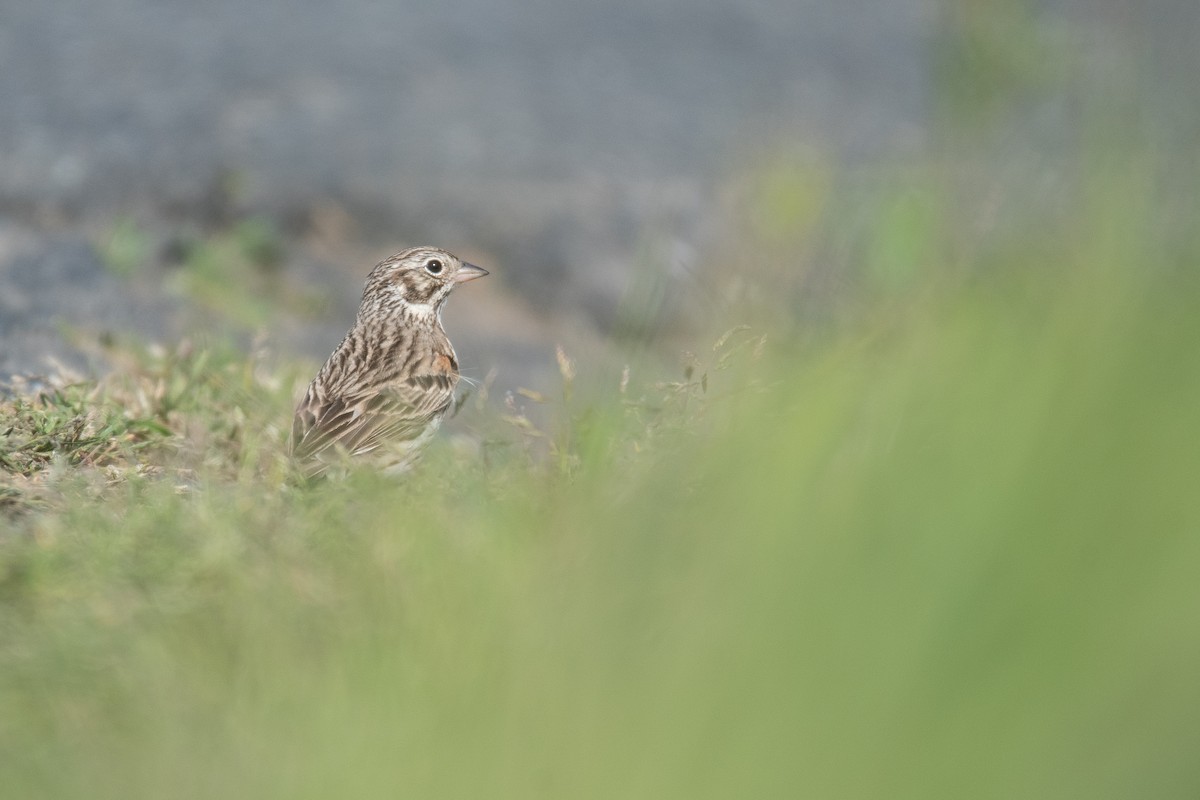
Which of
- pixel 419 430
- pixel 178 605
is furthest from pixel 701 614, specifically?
pixel 419 430

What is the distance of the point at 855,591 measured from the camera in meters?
2.36

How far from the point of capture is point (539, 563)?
2906 millimetres

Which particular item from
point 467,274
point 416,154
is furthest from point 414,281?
point 416,154

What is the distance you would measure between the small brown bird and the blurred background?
77 cm

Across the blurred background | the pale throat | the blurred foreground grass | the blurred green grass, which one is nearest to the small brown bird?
the pale throat

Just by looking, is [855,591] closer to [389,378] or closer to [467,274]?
[389,378]

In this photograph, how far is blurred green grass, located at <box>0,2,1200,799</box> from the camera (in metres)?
2.29

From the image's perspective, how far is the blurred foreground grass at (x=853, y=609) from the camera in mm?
2285

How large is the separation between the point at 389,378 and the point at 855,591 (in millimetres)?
4644

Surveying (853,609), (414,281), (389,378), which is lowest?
(389,378)

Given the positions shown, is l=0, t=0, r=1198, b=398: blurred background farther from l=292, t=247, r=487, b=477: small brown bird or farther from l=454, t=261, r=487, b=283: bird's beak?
l=292, t=247, r=487, b=477: small brown bird

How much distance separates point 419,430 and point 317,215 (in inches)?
161

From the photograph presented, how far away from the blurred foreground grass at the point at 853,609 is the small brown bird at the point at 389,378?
2.74 m

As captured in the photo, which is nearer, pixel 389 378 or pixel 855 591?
pixel 855 591
